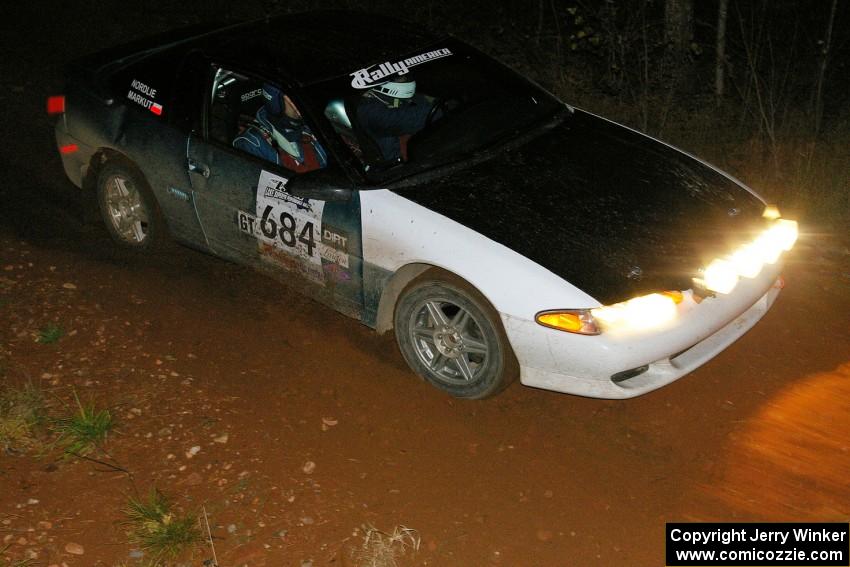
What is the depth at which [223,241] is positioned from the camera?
5.19 meters

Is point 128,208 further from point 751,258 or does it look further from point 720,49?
point 720,49

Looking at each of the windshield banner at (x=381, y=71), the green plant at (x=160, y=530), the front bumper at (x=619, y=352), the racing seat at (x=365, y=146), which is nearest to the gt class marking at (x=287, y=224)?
the racing seat at (x=365, y=146)

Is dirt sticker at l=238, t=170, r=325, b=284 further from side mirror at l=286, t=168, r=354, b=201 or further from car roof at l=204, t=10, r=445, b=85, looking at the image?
car roof at l=204, t=10, r=445, b=85

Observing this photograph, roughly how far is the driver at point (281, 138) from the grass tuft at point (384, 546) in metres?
2.00

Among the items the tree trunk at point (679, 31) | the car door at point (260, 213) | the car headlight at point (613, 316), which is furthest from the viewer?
the tree trunk at point (679, 31)

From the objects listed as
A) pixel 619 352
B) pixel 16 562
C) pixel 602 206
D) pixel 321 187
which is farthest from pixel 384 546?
pixel 602 206

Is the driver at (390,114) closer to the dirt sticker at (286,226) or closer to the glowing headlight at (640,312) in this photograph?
the dirt sticker at (286,226)

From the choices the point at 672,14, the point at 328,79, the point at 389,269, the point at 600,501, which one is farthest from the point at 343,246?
the point at 672,14

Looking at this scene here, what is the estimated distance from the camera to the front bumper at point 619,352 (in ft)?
13.0

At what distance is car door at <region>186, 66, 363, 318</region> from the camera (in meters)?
4.60

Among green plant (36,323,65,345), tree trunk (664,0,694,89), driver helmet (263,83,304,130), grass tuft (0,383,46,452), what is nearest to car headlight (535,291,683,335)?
driver helmet (263,83,304,130)

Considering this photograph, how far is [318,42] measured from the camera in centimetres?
509

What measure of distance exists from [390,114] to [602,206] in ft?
4.32

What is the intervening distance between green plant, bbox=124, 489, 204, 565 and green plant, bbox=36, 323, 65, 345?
152 centimetres
